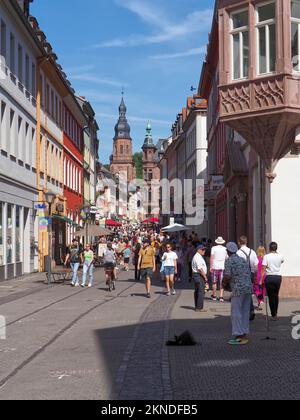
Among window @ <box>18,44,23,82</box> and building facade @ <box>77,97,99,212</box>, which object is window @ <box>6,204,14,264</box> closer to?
window @ <box>18,44,23,82</box>

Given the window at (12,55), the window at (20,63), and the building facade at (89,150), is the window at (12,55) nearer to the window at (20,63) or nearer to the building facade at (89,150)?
the window at (20,63)

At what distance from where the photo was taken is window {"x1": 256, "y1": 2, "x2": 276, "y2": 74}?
2125 cm

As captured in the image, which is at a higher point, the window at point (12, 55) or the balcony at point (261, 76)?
the window at point (12, 55)

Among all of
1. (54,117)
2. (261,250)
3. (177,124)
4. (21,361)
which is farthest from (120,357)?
(177,124)

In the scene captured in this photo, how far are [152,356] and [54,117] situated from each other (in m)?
35.2

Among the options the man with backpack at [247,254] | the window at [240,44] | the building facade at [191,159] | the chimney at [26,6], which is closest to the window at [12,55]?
the chimney at [26,6]

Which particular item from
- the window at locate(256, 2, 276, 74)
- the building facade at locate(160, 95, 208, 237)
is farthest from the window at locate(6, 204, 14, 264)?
the building facade at locate(160, 95, 208, 237)

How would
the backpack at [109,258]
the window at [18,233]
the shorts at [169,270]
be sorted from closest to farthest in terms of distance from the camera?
1. the shorts at [169,270]
2. the backpack at [109,258]
3. the window at [18,233]

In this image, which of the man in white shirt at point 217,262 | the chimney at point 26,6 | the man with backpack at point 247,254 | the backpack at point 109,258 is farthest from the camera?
the chimney at point 26,6

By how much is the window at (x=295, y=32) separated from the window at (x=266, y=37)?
507mm

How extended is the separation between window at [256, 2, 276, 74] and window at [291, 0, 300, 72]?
51 centimetres

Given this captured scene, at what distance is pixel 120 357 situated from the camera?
11.8 meters

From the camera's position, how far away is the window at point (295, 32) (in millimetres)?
20938
